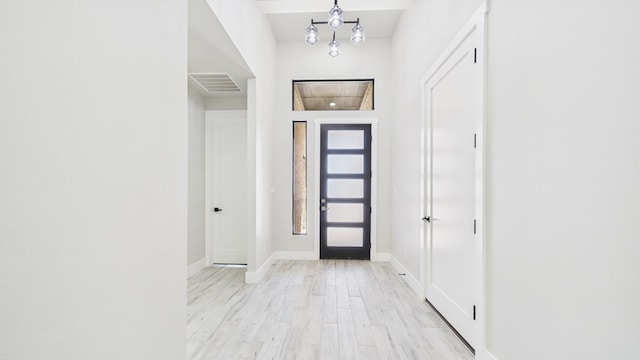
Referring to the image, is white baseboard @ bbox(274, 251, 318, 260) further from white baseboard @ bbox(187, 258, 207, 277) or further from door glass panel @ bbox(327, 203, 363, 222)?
white baseboard @ bbox(187, 258, 207, 277)

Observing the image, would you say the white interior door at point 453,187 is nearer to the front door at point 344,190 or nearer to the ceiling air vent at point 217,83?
the front door at point 344,190

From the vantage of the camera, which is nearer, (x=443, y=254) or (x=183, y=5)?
(x=183, y=5)

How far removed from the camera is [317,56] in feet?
16.5

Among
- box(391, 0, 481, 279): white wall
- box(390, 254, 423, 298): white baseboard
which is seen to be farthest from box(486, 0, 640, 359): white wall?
box(390, 254, 423, 298): white baseboard

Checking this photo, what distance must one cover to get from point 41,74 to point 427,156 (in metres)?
2.97

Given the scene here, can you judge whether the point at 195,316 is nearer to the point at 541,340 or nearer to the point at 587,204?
the point at 541,340

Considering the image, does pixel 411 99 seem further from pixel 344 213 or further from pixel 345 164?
pixel 344 213

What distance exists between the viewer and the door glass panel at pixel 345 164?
5066 mm

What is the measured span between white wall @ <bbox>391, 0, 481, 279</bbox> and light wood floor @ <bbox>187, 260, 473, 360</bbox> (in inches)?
24.7

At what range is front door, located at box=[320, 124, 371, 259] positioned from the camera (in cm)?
505

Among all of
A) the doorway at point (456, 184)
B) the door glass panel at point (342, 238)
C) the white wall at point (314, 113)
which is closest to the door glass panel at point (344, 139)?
the white wall at point (314, 113)

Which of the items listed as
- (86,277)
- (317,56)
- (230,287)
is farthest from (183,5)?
(317,56)

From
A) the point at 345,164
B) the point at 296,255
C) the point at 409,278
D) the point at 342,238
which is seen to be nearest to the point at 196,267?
the point at 296,255

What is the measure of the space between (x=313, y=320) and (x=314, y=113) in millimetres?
3260
